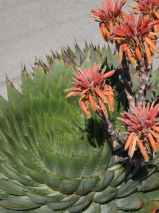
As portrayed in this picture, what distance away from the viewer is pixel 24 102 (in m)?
2.45

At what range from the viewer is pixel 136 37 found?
4.67 ft

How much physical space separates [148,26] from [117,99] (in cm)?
81

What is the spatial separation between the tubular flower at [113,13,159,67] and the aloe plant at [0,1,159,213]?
161 millimetres

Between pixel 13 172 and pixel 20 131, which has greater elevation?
pixel 20 131

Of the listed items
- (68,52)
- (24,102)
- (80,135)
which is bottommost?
(80,135)

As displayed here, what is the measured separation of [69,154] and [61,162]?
0.25 m

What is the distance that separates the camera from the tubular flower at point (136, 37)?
4.62ft

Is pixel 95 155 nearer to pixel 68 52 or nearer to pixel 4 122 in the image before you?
pixel 4 122

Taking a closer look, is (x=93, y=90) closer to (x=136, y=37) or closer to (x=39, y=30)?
(x=136, y=37)

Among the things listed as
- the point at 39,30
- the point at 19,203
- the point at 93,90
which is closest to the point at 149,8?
the point at 93,90

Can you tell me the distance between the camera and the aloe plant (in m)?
1.91

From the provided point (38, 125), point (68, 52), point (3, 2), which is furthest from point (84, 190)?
point (3, 2)

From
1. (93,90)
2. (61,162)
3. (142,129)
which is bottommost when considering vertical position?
(142,129)

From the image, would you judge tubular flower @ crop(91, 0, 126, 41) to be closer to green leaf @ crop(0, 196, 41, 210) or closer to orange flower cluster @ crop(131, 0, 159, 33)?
orange flower cluster @ crop(131, 0, 159, 33)
